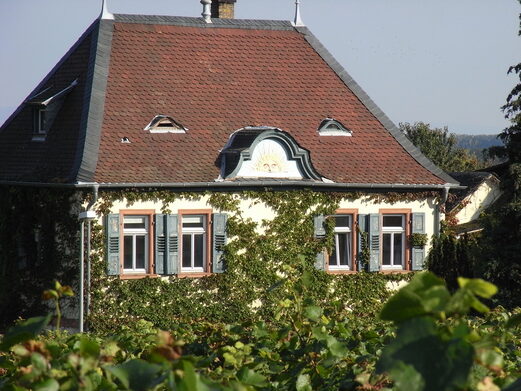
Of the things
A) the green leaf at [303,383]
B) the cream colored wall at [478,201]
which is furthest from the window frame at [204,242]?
the cream colored wall at [478,201]

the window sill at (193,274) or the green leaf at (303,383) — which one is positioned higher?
the window sill at (193,274)

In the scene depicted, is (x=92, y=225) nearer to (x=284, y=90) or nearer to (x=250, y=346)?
(x=284, y=90)

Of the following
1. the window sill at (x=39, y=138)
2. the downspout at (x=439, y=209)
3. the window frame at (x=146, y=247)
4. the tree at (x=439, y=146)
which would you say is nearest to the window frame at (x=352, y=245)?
the downspout at (x=439, y=209)

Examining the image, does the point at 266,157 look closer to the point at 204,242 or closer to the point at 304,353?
the point at 204,242

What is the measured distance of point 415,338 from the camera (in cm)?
213

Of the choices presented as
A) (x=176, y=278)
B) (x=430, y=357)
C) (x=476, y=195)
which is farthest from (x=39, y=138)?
(x=476, y=195)

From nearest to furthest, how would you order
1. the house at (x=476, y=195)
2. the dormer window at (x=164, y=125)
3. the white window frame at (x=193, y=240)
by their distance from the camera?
the white window frame at (x=193, y=240) < the dormer window at (x=164, y=125) < the house at (x=476, y=195)

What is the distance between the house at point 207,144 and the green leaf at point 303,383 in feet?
62.6

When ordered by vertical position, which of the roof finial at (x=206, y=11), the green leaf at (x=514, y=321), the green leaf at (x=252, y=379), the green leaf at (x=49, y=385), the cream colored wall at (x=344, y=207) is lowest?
the green leaf at (x=252, y=379)

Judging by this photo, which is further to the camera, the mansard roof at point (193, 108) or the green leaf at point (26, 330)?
the mansard roof at point (193, 108)

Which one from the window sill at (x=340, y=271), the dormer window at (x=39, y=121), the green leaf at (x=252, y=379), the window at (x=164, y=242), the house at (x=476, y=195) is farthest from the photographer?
the house at (x=476, y=195)

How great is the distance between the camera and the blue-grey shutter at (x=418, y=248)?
26.2m

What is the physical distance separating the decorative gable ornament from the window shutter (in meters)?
1.55

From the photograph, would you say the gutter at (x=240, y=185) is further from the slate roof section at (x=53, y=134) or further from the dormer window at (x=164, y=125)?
the dormer window at (x=164, y=125)
